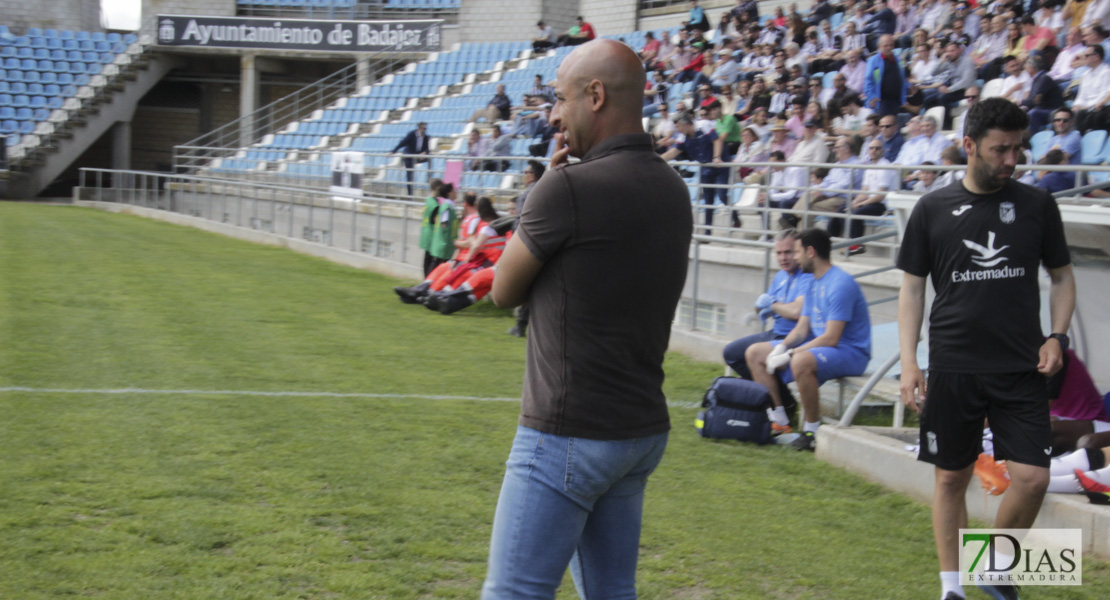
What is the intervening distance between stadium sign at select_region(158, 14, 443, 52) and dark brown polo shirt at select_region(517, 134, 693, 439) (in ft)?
112

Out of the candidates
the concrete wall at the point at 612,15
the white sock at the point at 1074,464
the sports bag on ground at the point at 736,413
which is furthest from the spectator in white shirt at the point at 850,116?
the concrete wall at the point at 612,15

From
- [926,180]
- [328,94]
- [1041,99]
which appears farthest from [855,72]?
[328,94]

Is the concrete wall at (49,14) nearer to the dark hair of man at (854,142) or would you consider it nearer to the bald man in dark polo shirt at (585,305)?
the dark hair of man at (854,142)

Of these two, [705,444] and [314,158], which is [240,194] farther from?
[705,444]

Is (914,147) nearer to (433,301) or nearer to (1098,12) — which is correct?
(1098,12)

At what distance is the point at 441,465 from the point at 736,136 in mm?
10718

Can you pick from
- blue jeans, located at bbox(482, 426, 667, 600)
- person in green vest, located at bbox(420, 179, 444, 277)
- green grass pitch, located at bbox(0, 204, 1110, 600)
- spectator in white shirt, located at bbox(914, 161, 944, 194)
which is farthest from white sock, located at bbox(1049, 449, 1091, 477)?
person in green vest, located at bbox(420, 179, 444, 277)

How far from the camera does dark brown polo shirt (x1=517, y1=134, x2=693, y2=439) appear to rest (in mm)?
2443

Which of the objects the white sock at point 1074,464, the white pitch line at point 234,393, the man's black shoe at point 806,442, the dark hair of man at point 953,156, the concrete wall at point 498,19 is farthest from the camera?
the concrete wall at point 498,19

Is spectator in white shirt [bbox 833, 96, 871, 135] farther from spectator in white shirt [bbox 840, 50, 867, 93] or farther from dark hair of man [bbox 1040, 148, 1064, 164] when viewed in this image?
dark hair of man [bbox 1040, 148, 1064, 164]

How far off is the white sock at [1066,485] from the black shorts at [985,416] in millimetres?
1055

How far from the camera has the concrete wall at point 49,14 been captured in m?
38.9

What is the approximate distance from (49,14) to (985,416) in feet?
139

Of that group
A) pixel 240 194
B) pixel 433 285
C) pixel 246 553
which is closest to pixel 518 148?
pixel 240 194
